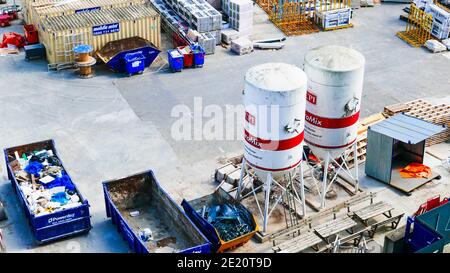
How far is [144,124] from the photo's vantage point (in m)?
31.9

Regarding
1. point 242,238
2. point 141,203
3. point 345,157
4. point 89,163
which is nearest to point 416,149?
point 345,157

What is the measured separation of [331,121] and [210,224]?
5524 mm

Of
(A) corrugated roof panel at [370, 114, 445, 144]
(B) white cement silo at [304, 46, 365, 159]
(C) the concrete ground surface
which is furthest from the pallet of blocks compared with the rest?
(B) white cement silo at [304, 46, 365, 159]

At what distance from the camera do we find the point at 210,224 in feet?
78.7

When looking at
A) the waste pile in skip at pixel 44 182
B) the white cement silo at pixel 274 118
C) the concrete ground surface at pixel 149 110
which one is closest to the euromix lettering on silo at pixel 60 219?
the waste pile in skip at pixel 44 182

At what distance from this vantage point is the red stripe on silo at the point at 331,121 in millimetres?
24766

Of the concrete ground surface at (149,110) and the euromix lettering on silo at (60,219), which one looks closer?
the euromix lettering on silo at (60,219)

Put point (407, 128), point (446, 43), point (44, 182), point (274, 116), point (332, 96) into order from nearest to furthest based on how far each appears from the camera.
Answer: point (274, 116), point (332, 96), point (44, 182), point (407, 128), point (446, 43)

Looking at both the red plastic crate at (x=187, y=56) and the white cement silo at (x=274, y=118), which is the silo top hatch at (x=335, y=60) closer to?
the white cement silo at (x=274, y=118)

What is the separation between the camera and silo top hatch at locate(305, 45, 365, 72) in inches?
941

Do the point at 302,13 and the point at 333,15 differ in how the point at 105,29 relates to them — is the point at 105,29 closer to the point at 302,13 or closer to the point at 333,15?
the point at 302,13

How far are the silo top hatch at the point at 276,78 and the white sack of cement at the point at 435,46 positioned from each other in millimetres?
18198

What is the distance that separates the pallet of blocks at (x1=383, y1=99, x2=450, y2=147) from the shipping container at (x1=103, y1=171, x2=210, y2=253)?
11.6 m

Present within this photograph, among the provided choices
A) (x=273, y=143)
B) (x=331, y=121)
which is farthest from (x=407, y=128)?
(x=273, y=143)
